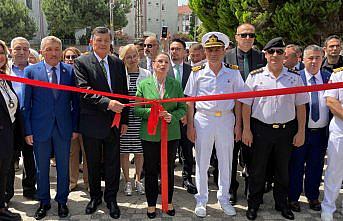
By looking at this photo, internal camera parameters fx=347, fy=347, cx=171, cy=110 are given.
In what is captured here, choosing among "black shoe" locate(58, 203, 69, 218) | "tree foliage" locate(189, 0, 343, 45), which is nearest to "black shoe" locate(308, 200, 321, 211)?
"black shoe" locate(58, 203, 69, 218)

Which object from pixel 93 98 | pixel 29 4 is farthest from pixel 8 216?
pixel 29 4

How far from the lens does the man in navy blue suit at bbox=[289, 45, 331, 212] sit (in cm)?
414

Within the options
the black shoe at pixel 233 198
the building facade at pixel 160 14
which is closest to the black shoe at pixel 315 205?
the black shoe at pixel 233 198

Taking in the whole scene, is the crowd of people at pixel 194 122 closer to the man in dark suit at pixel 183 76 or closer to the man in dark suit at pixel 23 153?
the man in dark suit at pixel 23 153

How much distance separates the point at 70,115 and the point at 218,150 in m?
1.78

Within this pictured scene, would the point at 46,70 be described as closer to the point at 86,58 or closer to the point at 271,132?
the point at 86,58

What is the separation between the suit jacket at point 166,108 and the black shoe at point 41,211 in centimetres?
147

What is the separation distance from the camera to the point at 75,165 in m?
5.06

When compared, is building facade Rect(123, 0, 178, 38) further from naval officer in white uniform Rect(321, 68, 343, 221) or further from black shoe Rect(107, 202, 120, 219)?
naval officer in white uniform Rect(321, 68, 343, 221)

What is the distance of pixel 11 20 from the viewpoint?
39.3 meters

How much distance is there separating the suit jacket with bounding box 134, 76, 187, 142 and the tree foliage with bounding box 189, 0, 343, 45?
8.99m

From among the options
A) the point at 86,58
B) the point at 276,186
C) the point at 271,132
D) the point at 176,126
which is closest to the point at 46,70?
the point at 86,58

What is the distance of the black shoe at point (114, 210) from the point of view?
406cm

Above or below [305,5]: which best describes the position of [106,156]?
below
